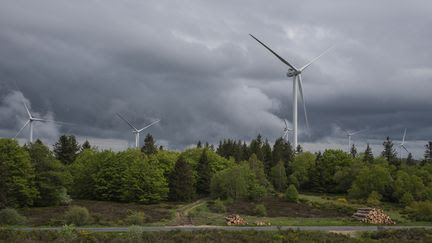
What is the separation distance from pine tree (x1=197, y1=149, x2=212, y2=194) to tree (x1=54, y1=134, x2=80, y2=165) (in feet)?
105

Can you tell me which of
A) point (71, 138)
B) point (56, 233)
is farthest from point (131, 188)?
point (56, 233)

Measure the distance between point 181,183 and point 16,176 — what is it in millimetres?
29029

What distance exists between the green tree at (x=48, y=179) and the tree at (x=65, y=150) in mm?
39594

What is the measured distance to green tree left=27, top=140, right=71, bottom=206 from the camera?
74.6m

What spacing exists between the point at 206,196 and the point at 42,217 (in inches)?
1832

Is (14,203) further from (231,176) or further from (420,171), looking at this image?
(420,171)

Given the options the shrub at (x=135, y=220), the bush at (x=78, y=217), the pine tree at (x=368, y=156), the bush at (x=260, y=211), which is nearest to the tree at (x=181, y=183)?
the bush at (x=260, y=211)

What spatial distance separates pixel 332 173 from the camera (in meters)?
124

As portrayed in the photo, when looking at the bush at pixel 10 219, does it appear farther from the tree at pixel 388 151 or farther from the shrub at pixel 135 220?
the tree at pixel 388 151

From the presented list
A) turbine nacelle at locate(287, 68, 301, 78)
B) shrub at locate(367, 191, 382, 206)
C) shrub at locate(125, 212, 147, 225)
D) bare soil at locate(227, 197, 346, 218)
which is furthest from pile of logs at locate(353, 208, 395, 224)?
turbine nacelle at locate(287, 68, 301, 78)

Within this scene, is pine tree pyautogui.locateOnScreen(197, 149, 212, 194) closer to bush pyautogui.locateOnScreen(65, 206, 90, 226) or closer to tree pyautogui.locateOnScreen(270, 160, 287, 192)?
tree pyautogui.locateOnScreen(270, 160, 287, 192)

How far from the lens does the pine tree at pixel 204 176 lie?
105062 millimetres

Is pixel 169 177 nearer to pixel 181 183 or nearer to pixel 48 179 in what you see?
pixel 181 183

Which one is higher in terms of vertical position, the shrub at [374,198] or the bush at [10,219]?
the shrub at [374,198]
